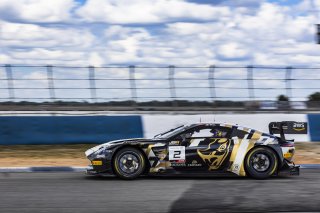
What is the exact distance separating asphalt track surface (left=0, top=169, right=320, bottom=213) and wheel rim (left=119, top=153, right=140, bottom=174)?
0.78 feet

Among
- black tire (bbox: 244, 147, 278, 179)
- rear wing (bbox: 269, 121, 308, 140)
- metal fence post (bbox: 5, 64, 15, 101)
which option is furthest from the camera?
metal fence post (bbox: 5, 64, 15, 101)

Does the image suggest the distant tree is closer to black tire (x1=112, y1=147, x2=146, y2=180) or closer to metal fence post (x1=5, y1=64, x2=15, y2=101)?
metal fence post (x1=5, y1=64, x2=15, y2=101)

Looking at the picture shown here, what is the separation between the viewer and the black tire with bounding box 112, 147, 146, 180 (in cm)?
1132

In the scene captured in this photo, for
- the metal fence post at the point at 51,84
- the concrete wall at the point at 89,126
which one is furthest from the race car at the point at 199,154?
the metal fence post at the point at 51,84

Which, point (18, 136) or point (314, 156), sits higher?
point (18, 136)

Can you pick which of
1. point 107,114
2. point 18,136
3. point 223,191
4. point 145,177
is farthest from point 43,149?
point 223,191

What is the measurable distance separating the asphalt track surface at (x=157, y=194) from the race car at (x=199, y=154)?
8.7 inches

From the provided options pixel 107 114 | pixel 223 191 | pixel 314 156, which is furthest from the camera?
pixel 107 114

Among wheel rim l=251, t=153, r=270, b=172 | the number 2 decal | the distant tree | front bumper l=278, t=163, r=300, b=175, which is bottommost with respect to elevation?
front bumper l=278, t=163, r=300, b=175

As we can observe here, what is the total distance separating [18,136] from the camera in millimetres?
17359

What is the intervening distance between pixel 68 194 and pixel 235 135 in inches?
149

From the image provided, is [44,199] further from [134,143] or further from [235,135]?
[235,135]

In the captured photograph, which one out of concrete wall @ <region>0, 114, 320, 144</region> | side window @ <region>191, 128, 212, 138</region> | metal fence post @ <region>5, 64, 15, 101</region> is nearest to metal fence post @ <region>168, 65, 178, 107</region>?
concrete wall @ <region>0, 114, 320, 144</region>

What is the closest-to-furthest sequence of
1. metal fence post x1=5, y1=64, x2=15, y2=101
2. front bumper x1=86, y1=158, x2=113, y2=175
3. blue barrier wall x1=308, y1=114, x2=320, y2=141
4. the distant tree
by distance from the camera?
front bumper x1=86, y1=158, x2=113, y2=175
blue barrier wall x1=308, y1=114, x2=320, y2=141
metal fence post x1=5, y1=64, x2=15, y2=101
the distant tree
